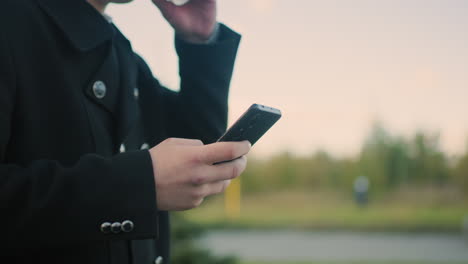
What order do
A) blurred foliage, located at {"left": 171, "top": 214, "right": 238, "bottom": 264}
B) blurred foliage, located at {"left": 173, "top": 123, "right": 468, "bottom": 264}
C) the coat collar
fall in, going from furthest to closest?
blurred foliage, located at {"left": 173, "top": 123, "right": 468, "bottom": 264}
blurred foliage, located at {"left": 171, "top": 214, "right": 238, "bottom": 264}
the coat collar

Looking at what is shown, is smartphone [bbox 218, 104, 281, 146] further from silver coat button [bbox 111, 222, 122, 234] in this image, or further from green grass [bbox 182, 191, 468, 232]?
green grass [bbox 182, 191, 468, 232]

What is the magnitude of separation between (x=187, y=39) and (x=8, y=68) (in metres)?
0.65

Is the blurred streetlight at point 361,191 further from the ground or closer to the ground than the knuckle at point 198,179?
closer to the ground

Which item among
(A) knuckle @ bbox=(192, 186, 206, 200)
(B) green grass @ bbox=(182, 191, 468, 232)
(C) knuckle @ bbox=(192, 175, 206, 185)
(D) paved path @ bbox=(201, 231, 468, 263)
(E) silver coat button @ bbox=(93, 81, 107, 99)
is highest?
(E) silver coat button @ bbox=(93, 81, 107, 99)

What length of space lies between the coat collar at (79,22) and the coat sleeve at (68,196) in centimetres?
20

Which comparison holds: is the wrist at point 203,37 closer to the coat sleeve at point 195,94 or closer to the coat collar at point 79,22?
the coat sleeve at point 195,94

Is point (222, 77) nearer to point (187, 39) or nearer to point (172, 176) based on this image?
point (187, 39)

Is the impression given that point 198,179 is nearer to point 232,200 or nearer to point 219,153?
point 219,153

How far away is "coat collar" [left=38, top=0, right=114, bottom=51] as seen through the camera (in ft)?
4.14

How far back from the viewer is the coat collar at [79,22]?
1.26 m

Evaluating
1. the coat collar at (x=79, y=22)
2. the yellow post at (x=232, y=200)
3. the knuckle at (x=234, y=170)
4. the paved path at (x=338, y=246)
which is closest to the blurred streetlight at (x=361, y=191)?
the yellow post at (x=232, y=200)

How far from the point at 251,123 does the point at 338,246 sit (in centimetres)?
985

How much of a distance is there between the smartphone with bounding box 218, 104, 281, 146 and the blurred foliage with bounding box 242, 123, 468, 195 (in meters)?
15.2

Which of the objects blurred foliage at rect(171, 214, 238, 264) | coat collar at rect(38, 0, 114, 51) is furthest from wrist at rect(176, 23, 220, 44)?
blurred foliage at rect(171, 214, 238, 264)
